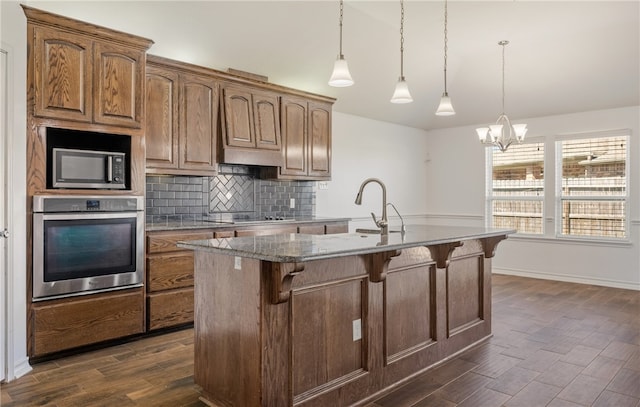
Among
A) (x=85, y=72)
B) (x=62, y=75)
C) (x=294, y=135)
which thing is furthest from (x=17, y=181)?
(x=294, y=135)

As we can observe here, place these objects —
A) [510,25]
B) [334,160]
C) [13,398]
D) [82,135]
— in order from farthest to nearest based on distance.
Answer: [334,160], [510,25], [82,135], [13,398]

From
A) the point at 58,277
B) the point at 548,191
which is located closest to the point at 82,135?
the point at 58,277

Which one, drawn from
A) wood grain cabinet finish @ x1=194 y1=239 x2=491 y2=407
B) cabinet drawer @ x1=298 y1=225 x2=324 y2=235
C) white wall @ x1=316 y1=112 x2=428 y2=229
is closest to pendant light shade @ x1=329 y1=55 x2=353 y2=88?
wood grain cabinet finish @ x1=194 y1=239 x2=491 y2=407

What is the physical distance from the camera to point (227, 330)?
→ 88.4 inches

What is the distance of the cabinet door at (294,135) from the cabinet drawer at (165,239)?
1505mm

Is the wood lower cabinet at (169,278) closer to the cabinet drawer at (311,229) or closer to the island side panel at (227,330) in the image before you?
the cabinet drawer at (311,229)

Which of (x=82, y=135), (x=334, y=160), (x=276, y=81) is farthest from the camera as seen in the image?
(x=334, y=160)

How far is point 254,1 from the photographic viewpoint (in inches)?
153

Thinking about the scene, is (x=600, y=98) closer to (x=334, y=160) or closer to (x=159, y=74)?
(x=334, y=160)

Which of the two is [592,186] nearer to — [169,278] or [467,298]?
[467,298]

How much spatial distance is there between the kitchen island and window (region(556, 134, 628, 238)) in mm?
3979

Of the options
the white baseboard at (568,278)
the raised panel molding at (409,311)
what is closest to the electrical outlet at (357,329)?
the raised panel molding at (409,311)

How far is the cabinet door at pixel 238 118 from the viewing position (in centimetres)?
437

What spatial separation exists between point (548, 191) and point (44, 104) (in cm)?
624
